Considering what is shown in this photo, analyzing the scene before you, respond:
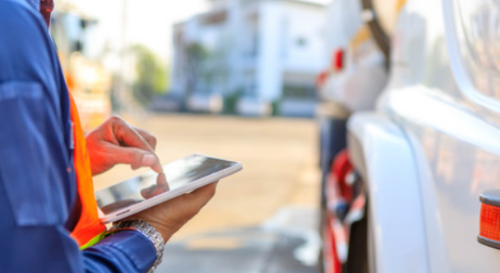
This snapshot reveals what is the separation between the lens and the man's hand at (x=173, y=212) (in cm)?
119

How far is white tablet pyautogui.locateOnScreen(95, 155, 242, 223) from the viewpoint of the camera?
116cm

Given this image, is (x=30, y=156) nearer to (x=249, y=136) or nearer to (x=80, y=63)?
(x=80, y=63)

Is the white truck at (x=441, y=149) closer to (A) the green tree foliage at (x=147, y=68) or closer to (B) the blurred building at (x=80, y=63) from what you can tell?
(B) the blurred building at (x=80, y=63)

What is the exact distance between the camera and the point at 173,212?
1202 mm

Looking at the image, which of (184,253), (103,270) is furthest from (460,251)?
(184,253)

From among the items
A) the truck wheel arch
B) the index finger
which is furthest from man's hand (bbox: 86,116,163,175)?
the truck wheel arch

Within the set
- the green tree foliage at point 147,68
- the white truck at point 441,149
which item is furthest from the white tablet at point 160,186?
the green tree foliage at point 147,68

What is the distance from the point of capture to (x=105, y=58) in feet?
48.4

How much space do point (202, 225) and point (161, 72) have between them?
80276mm

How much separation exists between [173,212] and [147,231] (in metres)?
0.07

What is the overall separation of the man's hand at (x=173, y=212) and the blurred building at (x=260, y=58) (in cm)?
3701

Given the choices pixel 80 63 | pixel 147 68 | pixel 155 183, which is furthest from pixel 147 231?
pixel 147 68

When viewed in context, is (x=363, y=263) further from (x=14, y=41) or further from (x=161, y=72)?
(x=161, y=72)

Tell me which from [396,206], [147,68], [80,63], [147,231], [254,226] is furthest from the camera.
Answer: [147,68]
